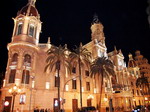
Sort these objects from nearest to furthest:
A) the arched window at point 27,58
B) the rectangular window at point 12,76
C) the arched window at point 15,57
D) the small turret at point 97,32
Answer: the rectangular window at point 12,76 → the arched window at point 15,57 → the arched window at point 27,58 → the small turret at point 97,32

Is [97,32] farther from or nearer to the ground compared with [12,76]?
farther from the ground

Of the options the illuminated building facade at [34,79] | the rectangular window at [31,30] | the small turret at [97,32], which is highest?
the small turret at [97,32]

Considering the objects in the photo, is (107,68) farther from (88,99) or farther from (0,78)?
(0,78)

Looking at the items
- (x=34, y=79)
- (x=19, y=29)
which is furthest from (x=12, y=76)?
(x=19, y=29)

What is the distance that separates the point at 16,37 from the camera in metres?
35.6

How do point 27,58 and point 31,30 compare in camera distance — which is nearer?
point 27,58

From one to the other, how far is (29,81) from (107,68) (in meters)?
20.0

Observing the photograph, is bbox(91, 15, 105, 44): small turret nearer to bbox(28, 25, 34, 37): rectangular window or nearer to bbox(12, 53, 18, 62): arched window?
bbox(28, 25, 34, 37): rectangular window

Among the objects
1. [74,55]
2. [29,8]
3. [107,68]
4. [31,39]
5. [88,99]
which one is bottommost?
[88,99]

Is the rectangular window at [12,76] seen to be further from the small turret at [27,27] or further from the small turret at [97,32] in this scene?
the small turret at [97,32]

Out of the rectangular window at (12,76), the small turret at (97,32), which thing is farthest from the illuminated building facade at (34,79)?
the small turret at (97,32)

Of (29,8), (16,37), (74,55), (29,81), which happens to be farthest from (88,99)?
(29,8)

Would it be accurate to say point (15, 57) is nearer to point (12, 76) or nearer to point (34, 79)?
point (12, 76)

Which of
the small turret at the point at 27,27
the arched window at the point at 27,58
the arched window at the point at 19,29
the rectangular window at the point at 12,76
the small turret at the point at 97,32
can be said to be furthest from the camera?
the small turret at the point at 97,32
